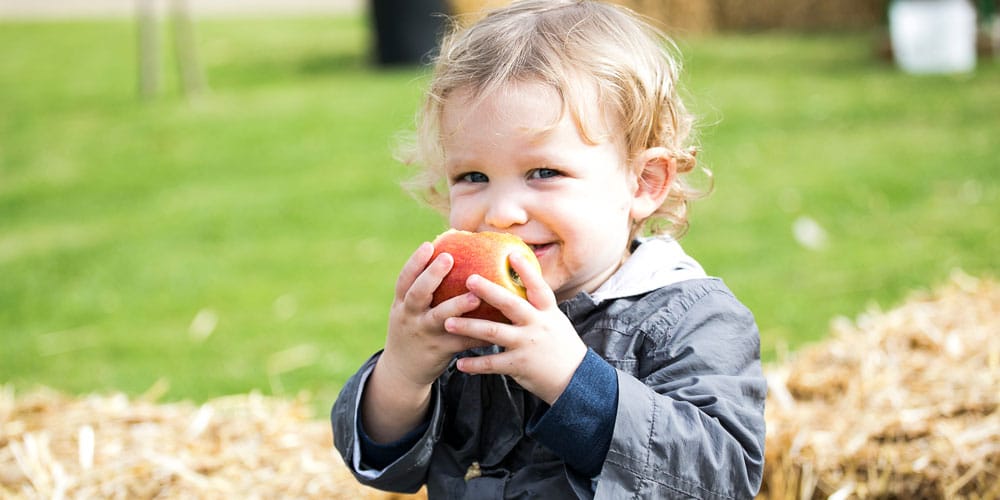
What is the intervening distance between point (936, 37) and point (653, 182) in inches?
432

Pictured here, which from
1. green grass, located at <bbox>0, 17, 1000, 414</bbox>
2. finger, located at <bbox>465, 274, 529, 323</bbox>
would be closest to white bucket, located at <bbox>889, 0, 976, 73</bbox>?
green grass, located at <bbox>0, 17, 1000, 414</bbox>

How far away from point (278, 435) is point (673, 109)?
2.01m

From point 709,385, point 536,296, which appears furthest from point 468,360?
point 709,385

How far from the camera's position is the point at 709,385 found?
2.47 meters

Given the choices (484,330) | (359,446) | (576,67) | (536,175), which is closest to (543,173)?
(536,175)

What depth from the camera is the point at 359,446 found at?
275 cm

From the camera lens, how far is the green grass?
20.7 ft

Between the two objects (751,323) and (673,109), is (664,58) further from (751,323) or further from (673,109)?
(751,323)

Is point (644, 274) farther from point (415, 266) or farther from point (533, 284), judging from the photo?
point (415, 266)

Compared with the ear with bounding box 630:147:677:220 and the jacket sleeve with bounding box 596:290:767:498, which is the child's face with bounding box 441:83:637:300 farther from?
the jacket sleeve with bounding box 596:290:767:498

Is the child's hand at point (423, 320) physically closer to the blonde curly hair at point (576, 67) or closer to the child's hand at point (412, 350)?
the child's hand at point (412, 350)

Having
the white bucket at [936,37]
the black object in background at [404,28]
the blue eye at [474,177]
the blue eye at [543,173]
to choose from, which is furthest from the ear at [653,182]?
the black object in background at [404,28]

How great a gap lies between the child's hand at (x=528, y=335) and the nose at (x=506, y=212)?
210mm

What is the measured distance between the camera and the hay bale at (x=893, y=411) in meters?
3.48
